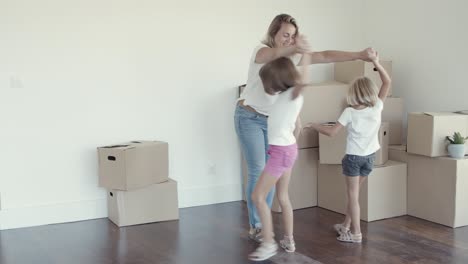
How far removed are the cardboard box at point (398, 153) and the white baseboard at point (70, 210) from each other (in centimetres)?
140

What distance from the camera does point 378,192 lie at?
3740 millimetres

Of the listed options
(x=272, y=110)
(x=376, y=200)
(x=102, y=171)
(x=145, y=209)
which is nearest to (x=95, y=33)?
(x=102, y=171)

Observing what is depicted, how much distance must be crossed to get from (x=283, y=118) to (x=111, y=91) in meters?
1.68

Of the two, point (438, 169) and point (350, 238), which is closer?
point (350, 238)

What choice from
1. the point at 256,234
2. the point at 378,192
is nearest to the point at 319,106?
the point at 378,192

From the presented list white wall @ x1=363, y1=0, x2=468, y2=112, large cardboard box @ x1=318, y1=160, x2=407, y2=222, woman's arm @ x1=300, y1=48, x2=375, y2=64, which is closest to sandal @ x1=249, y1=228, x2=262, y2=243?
large cardboard box @ x1=318, y1=160, x2=407, y2=222

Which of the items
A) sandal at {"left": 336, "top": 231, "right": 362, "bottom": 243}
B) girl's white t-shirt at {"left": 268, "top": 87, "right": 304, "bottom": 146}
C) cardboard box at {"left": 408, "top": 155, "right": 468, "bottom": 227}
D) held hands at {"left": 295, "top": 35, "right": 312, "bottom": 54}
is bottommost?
sandal at {"left": 336, "top": 231, "right": 362, "bottom": 243}

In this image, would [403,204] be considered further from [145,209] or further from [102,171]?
[102,171]

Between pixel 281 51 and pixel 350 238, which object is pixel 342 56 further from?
pixel 350 238

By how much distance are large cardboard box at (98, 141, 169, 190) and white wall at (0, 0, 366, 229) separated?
0.22 meters

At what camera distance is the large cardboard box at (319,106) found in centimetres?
405

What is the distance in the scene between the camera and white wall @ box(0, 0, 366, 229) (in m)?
3.64

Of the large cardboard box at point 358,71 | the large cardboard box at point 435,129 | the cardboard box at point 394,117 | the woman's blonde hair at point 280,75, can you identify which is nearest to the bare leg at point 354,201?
the large cardboard box at point 435,129

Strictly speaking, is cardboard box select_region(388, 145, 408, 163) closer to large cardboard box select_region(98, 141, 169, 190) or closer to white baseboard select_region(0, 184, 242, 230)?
white baseboard select_region(0, 184, 242, 230)
